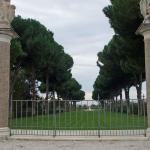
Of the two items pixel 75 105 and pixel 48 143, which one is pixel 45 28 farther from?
pixel 48 143

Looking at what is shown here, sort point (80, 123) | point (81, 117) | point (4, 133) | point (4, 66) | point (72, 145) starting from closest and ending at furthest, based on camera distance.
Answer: point (72, 145) < point (4, 133) < point (4, 66) < point (81, 117) < point (80, 123)

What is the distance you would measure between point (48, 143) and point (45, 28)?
29.6 m

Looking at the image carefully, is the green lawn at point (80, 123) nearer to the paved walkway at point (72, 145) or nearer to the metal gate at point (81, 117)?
the metal gate at point (81, 117)

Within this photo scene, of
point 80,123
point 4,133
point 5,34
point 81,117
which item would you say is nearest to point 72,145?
point 4,133

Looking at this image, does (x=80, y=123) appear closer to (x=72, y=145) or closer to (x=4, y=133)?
(x=4, y=133)

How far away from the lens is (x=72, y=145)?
51.2 ft

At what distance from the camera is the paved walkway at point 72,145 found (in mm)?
14766

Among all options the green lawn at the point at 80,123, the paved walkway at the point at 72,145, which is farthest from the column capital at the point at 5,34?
the paved walkway at the point at 72,145

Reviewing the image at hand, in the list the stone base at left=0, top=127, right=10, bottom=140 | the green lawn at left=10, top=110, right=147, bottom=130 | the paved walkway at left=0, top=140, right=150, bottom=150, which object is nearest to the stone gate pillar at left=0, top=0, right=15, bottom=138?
the stone base at left=0, top=127, right=10, bottom=140

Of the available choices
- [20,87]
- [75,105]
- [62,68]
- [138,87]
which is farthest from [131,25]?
[62,68]

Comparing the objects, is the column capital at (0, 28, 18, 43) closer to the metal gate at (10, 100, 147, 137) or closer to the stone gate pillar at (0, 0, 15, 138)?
the stone gate pillar at (0, 0, 15, 138)

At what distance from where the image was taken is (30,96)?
5622 centimetres

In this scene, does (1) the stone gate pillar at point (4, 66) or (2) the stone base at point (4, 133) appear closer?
(2) the stone base at point (4, 133)

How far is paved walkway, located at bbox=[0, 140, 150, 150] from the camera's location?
14.8m
